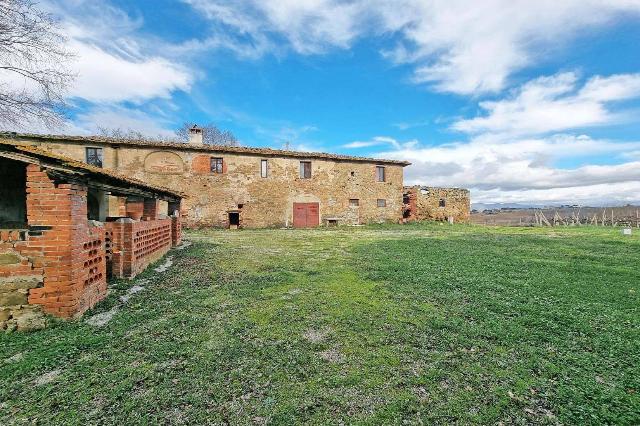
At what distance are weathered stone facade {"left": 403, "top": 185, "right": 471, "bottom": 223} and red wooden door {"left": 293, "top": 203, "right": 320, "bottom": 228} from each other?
9.35 meters

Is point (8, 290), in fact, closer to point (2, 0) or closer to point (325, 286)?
point (325, 286)

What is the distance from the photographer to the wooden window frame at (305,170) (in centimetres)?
2473

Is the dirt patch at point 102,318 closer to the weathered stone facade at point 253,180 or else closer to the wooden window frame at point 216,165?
the weathered stone facade at point 253,180

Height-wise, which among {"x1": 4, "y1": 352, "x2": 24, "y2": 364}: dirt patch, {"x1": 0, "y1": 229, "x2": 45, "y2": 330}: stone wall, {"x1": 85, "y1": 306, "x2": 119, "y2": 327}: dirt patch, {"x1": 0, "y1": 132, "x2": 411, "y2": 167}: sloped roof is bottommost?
{"x1": 4, "y1": 352, "x2": 24, "y2": 364}: dirt patch

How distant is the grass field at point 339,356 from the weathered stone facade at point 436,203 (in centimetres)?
2255

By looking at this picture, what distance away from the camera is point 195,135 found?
22.9 meters

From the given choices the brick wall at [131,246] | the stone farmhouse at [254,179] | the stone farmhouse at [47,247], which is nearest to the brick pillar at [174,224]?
the brick wall at [131,246]

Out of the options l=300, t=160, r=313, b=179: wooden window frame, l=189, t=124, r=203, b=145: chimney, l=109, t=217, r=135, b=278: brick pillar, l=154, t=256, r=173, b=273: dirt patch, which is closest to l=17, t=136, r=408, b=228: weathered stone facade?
l=300, t=160, r=313, b=179: wooden window frame

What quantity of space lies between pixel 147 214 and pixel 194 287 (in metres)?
4.74

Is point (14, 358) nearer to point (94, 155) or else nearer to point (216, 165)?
point (216, 165)

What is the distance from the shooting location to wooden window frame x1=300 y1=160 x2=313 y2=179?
2473 centimetres

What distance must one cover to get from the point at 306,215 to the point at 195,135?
34.2 ft

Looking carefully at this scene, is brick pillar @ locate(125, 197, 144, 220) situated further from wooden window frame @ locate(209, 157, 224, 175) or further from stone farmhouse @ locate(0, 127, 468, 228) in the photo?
wooden window frame @ locate(209, 157, 224, 175)

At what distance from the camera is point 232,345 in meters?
3.81
